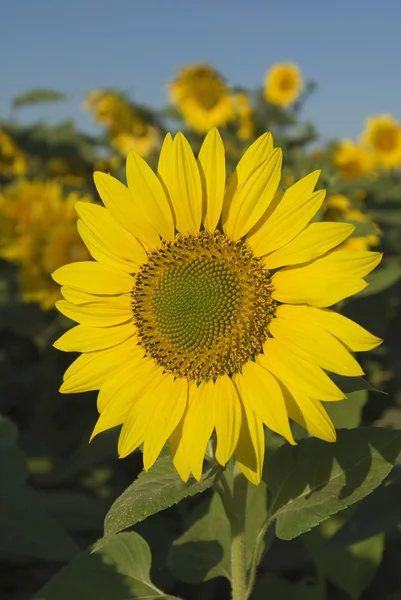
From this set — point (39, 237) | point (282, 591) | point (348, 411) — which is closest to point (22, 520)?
point (282, 591)

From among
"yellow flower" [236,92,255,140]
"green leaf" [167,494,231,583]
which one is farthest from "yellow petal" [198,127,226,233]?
"yellow flower" [236,92,255,140]

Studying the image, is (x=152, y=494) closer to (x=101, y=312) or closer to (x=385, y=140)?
(x=101, y=312)

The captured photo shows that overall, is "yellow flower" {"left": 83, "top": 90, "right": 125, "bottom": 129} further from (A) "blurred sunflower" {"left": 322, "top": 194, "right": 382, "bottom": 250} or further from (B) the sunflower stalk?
(B) the sunflower stalk

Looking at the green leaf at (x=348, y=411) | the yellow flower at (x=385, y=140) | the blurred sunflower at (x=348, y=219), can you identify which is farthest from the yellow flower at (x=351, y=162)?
the green leaf at (x=348, y=411)

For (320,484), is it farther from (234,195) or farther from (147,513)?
(234,195)

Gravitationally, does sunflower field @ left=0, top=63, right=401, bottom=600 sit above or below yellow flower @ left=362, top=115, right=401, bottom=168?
below

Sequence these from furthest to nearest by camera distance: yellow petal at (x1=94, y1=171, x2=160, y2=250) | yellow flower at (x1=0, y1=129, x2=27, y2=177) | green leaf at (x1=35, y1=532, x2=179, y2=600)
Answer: yellow flower at (x1=0, y1=129, x2=27, y2=177) < green leaf at (x1=35, y1=532, x2=179, y2=600) < yellow petal at (x1=94, y1=171, x2=160, y2=250)

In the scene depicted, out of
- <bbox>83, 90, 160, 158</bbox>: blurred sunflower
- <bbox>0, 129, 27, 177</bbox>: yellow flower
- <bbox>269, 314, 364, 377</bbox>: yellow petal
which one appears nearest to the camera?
<bbox>269, 314, 364, 377</bbox>: yellow petal
